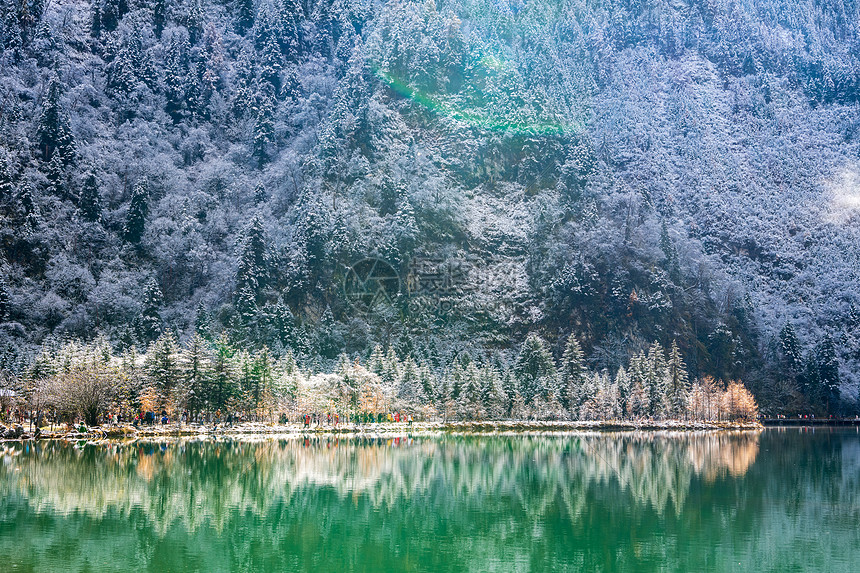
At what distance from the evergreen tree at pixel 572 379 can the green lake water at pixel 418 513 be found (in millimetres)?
80115

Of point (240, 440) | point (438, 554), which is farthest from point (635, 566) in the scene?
point (240, 440)

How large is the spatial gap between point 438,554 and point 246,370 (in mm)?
105310

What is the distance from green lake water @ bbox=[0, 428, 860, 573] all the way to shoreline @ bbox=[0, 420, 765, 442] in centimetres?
2208

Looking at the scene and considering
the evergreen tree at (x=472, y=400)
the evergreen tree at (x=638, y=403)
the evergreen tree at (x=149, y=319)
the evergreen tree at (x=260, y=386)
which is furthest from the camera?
the evergreen tree at (x=149, y=319)

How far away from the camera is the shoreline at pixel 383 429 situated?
362 ft

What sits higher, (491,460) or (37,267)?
(37,267)

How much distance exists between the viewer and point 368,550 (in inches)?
1628

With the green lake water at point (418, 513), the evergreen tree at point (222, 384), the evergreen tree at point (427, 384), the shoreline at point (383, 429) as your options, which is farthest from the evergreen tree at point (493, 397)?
the green lake water at point (418, 513)

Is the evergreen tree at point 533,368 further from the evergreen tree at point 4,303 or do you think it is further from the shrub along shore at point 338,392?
the evergreen tree at point 4,303

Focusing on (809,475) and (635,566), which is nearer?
(635,566)

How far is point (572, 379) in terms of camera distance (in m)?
173

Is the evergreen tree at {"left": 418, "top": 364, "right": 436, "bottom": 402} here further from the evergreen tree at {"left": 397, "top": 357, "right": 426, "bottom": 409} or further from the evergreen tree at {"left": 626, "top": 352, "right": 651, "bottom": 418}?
the evergreen tree at {"left": 626, "top": 352, "right": 651, "bottom": 418}

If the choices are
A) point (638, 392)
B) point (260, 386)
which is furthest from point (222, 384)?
point (638, 392)

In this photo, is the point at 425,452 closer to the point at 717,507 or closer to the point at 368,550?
the point at 717,507
